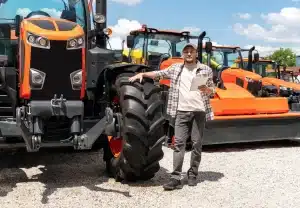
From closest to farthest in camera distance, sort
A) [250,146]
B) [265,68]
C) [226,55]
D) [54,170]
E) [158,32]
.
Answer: [54,170] → [250,146] → [158,32] → [226,55] → [265,68]

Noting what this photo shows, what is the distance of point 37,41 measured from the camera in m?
4.65

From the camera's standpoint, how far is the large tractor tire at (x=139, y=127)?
Result: 483cm

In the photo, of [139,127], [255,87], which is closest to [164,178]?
[139,127]

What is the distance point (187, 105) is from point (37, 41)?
1835 millimetres

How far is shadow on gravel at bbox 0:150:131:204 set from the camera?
5.23 metres

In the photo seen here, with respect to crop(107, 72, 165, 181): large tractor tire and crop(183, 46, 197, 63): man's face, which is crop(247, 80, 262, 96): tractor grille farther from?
crop(107, 72, 165, 181): large tractor tire

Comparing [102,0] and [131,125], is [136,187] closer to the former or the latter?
[131,125]

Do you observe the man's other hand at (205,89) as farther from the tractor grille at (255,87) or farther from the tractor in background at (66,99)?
the tractor grille at (255,87)

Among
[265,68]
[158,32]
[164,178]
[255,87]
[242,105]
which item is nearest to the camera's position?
[164,178]

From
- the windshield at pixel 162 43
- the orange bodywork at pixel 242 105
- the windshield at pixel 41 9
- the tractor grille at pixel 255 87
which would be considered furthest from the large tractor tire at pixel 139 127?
the windshield at pixel 162 43

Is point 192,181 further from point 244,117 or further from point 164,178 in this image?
point 244,117

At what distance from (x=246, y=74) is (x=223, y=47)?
2.03 meters

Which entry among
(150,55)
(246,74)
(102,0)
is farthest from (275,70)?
(102,0)

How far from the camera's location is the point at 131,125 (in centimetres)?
481
